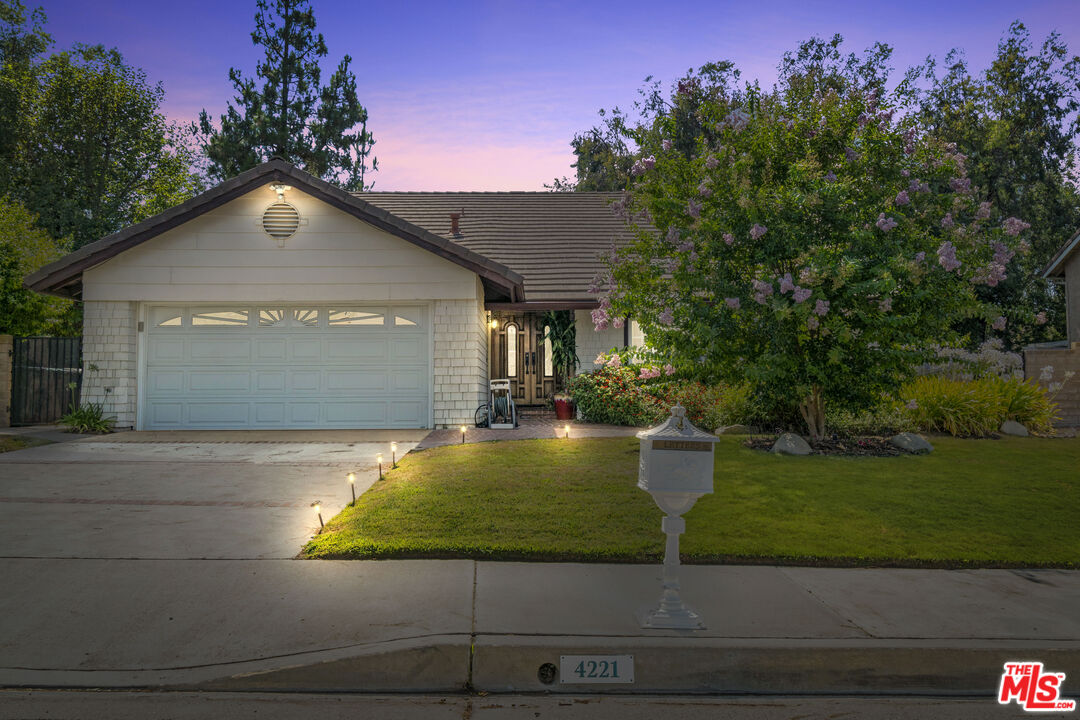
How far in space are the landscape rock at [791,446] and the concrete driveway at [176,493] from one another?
17.0 ft

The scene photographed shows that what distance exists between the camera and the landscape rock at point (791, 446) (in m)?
8.70

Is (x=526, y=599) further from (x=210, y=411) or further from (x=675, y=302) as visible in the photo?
(x=210, y=411)

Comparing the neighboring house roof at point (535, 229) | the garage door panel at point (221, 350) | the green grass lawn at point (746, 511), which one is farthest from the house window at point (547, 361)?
the green grass lawn at point (746, 511)

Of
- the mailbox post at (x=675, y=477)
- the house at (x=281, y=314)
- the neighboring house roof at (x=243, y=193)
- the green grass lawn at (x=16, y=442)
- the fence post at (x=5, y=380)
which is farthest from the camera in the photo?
the fence post at (x=5, y=380)

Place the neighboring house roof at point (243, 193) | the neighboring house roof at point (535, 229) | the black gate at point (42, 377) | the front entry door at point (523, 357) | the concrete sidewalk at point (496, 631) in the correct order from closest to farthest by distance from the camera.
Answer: the concrete sidewalk at point (496, 631) < the neighboring house roof at point (243, 193) < the black gate at point (42, 377) < the neighboring house roof at point (535, 229) < the front entry door at point (523, 357)

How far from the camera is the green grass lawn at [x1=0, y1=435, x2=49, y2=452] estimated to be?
998cm

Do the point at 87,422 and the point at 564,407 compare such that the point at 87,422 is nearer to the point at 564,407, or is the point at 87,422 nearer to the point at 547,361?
the point at 564,407

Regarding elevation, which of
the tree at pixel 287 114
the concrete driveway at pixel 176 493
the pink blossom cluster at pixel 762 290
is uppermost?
the tree at pixel 287 114

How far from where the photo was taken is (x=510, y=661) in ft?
11.1

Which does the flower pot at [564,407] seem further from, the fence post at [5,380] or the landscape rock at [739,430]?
the fence post at [5,380]

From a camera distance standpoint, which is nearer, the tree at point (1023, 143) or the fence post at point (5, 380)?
the fence post at point (5, 380)

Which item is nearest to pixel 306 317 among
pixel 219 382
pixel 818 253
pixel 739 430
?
pixel 219 382

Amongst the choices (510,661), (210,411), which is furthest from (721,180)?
(210,411)

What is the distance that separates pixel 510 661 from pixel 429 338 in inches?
390
